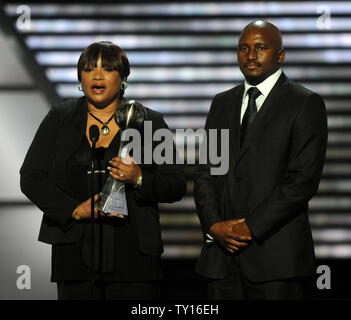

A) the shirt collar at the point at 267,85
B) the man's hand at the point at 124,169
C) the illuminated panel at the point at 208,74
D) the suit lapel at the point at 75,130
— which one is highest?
the illuminated panel at the point at 208,74

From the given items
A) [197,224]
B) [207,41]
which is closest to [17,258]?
[197,224]

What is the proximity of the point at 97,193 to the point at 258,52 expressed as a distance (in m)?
1.09

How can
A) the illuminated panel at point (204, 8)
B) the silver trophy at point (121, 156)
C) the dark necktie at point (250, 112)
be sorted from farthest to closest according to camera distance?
the illuminated panel at point (204, 8) → the dark necktie at point (250, 112) → the silver trophy at point (121, 156)

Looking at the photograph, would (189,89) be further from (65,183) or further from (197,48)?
(65,183)

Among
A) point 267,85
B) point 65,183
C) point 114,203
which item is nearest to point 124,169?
point 114,203

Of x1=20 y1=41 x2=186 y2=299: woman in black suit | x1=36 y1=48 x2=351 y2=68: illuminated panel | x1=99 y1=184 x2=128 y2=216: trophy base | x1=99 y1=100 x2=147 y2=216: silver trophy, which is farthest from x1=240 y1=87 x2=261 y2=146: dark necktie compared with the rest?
x1=36 y1=48 x2=351 y2=68: illuminated panel

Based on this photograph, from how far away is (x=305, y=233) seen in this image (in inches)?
147

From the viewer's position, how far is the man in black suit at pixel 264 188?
11.9ft

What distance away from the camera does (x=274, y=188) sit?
146 inches

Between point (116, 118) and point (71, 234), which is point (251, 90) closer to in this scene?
point (116, 118)

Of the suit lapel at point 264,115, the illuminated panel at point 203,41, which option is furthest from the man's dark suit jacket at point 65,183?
the illuminated panel at point 203,41

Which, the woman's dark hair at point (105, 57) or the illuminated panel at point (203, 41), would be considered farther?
the illuminated panel at point (203, 41)

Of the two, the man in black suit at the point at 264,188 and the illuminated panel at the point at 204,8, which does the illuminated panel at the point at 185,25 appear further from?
the man in black suit at the point at 264,188

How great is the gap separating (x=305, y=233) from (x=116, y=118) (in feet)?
3.68
